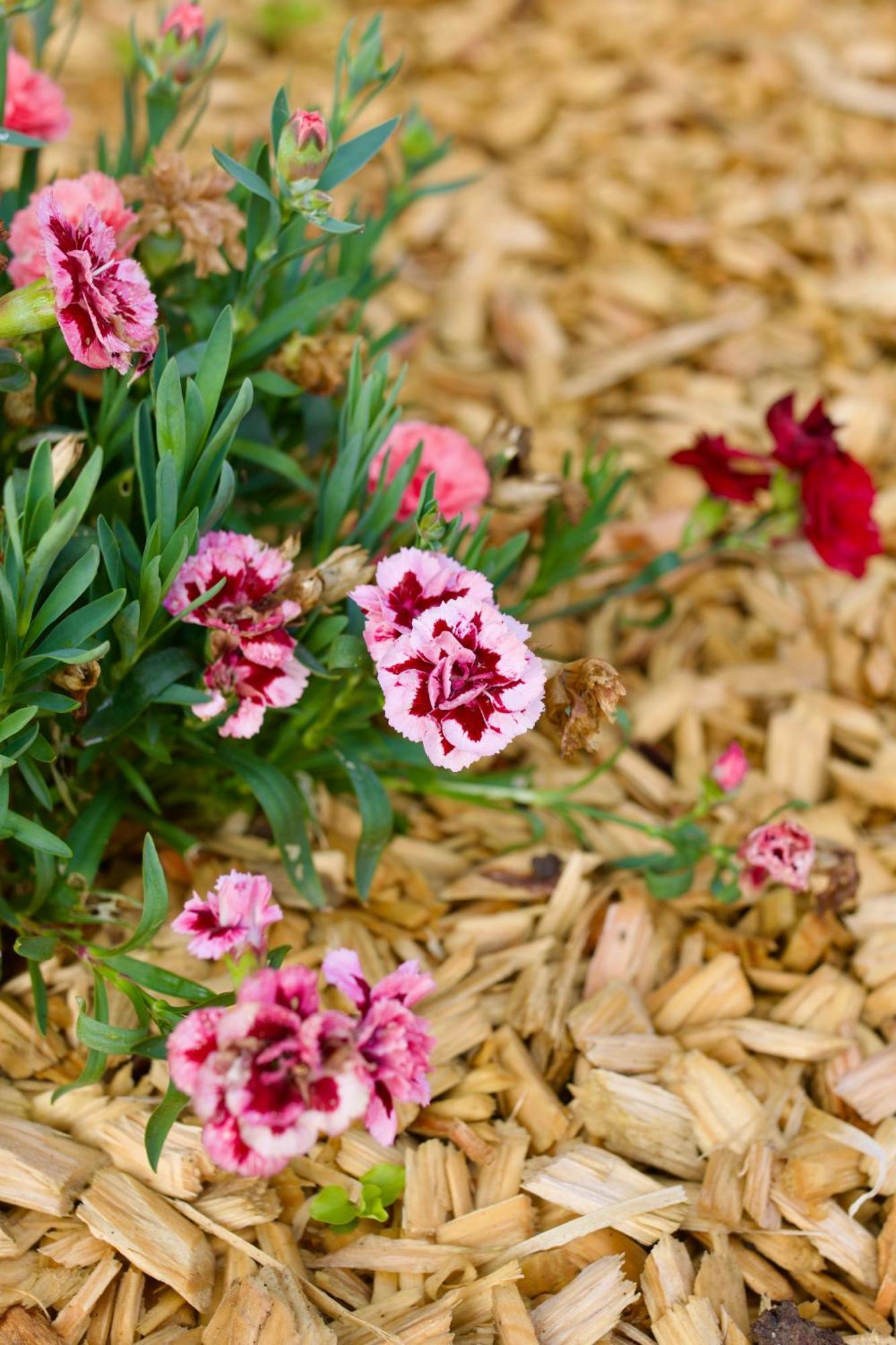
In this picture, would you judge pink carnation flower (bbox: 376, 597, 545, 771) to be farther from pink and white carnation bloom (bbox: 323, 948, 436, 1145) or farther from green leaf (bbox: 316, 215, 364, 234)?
green leaf (bbox: 316, 215, 364, 234)

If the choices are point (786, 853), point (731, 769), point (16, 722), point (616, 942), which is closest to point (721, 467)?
point (731, 769)

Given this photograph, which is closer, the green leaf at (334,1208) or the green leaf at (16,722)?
the green leaf at (16,722)

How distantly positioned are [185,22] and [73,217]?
14.5 inches

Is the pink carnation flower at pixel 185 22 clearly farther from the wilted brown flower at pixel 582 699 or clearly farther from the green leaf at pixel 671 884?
the green leaf at pixel 671 884

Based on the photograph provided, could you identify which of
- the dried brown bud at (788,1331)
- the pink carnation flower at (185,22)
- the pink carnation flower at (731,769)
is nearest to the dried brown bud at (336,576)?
the pink carnation flower at (731,769)

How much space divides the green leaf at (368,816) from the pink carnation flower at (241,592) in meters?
0.27

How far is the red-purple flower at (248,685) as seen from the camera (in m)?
1.36

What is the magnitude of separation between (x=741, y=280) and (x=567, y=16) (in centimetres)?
106

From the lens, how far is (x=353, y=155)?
1.46 metres

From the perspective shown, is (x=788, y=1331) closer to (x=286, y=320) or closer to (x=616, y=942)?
(x=616, y=942)

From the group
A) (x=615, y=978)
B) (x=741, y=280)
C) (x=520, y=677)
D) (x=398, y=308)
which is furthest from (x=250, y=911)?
(x=741, y=280)

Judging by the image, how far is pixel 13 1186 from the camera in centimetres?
138

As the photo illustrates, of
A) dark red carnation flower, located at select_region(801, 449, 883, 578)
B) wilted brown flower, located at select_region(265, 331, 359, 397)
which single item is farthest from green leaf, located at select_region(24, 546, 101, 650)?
dark red carnation flower, located at select_region(801, 449, 883, 578)

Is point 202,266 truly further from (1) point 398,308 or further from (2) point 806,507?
(1) point 398,308
